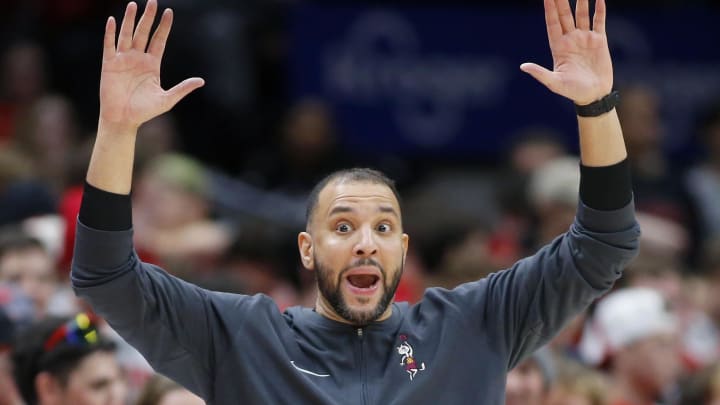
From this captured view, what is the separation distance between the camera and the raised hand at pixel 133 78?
4.30 metres

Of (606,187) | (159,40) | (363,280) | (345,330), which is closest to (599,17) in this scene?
(606,187)

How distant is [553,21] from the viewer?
453cm

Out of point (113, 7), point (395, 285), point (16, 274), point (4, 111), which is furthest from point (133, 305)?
point (113, 7)

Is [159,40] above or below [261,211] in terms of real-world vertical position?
above

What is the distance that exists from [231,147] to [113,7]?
141 centimetres

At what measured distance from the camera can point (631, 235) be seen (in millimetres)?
4449

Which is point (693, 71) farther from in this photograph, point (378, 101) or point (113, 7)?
point (113, 7)

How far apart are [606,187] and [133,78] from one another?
139 cm

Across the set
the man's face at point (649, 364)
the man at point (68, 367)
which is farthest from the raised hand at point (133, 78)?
the man's face at point (649, 364)

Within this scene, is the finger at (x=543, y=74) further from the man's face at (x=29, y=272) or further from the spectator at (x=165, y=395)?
the man's face at (x=29, y=272)

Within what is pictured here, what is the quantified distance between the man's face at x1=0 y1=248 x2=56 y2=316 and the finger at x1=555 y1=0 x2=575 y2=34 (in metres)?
3.23

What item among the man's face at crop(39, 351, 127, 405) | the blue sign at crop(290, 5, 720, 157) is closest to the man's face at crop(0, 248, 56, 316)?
the man's face at crop(39, 351, 127, 405)

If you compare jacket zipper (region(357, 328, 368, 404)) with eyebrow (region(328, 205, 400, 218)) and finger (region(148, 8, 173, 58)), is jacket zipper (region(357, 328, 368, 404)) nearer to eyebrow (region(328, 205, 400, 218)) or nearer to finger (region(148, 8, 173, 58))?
eyebrow (region(328, 205, 400, 218))

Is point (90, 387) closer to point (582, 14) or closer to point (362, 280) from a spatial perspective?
point (362, 280)
